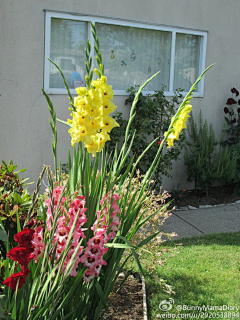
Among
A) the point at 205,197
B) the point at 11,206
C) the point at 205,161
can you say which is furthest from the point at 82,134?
the point at 205,197

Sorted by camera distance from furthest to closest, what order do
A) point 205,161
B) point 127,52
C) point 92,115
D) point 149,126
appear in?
point 205,161
point 127,52
point 149,126
point 92,115

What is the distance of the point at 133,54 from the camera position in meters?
5.95

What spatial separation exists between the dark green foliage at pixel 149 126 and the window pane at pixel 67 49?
0.89 meters

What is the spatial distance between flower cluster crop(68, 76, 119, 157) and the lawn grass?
158 centimetres

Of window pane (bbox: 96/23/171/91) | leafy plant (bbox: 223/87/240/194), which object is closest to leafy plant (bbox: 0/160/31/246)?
window pane (bbox: 96/23/171/91)

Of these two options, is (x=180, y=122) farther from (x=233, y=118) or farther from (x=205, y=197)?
(x=233, y=118)

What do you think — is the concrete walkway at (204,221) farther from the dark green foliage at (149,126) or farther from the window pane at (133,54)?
the window pane at (133,54)

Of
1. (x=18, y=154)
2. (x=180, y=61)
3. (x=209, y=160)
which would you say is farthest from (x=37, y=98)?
Answer: (x=209, y=160)

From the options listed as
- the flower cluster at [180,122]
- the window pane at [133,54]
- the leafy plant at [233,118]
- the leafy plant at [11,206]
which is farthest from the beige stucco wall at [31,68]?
the flower cluster at [180,122]

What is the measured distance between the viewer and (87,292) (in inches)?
76.2

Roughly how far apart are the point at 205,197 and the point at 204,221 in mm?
1264

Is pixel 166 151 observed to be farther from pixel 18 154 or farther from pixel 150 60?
pixel 18 154

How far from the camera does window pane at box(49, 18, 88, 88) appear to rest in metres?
5.18

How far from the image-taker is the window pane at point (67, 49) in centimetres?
518
